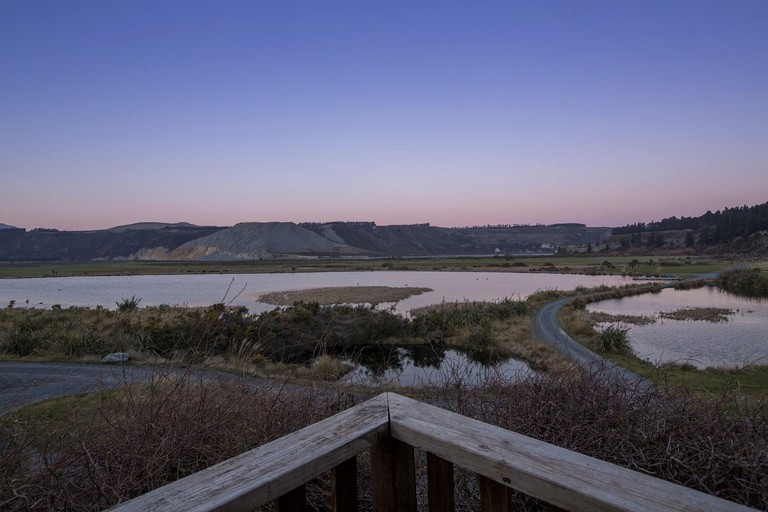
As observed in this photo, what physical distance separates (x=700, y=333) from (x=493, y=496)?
79.6 ft

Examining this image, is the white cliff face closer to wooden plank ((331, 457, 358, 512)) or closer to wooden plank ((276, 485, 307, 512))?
wooden plank ((331, 457, 358, 512))

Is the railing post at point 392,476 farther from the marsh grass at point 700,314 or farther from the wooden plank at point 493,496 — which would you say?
the marsh grass at point 700,314

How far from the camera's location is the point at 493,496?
153cm

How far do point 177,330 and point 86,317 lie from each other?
7723 millimetres

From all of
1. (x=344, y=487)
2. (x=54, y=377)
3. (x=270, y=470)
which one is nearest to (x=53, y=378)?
(x=54, y=377)

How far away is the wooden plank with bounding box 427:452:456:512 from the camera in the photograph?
1.69 m

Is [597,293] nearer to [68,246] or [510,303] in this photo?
[510,303]

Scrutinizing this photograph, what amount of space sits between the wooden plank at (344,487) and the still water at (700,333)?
10.2 meters

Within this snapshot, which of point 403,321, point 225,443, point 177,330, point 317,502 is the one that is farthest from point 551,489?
point 403,321

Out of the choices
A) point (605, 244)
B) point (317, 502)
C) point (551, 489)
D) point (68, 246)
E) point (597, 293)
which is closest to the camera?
point (551, 489)

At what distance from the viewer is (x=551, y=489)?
4.37 ft

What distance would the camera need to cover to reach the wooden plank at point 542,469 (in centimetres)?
120

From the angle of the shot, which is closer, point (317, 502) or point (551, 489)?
point (551, 489)

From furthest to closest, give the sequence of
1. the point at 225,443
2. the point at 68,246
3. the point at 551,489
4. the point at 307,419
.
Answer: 1. the point at 68,246
2. the point at 307,419
3. the point at 225,443
4. the point at 551,489
